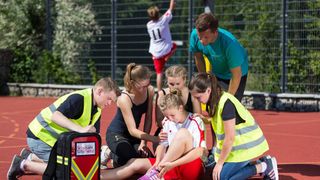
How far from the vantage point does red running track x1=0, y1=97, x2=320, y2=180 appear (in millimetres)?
8328

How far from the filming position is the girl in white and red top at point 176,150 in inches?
278

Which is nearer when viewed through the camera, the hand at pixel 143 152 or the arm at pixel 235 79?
the hand at pixel 143 152

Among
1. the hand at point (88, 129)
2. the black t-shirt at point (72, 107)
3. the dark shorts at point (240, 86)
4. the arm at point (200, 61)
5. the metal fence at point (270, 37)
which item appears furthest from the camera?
the metal fence at point (270, 37)

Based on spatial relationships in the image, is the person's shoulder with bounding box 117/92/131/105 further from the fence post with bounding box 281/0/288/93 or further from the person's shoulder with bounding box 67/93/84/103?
the fence post with bounding box 281/0/288/93

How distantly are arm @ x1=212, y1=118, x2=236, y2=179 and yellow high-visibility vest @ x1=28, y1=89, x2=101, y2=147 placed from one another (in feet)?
4.17

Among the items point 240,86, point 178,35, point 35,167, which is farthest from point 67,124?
point 178,35

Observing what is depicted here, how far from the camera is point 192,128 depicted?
723 centimetres

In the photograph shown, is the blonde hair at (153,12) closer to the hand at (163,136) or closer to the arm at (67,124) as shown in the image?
the hand at (163,136)

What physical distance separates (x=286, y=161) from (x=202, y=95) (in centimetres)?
247

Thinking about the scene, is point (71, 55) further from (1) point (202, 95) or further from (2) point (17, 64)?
(1) point (202, 95)

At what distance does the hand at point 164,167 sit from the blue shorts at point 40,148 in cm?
113

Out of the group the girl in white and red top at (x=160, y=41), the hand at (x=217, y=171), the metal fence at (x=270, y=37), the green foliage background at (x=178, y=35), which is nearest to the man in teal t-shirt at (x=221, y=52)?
the hand at (x=217, y=171)

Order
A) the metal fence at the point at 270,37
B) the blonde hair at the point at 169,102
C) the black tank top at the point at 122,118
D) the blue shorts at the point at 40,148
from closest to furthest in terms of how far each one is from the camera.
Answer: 1. the blonde hair at the point at 169,102
2. the blue shorts at the point at 40,148
3. the black tank top at the point at 122,118
4. the metal fence at the point at 270,37

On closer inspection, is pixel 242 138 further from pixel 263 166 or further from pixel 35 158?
pixel 35 158
